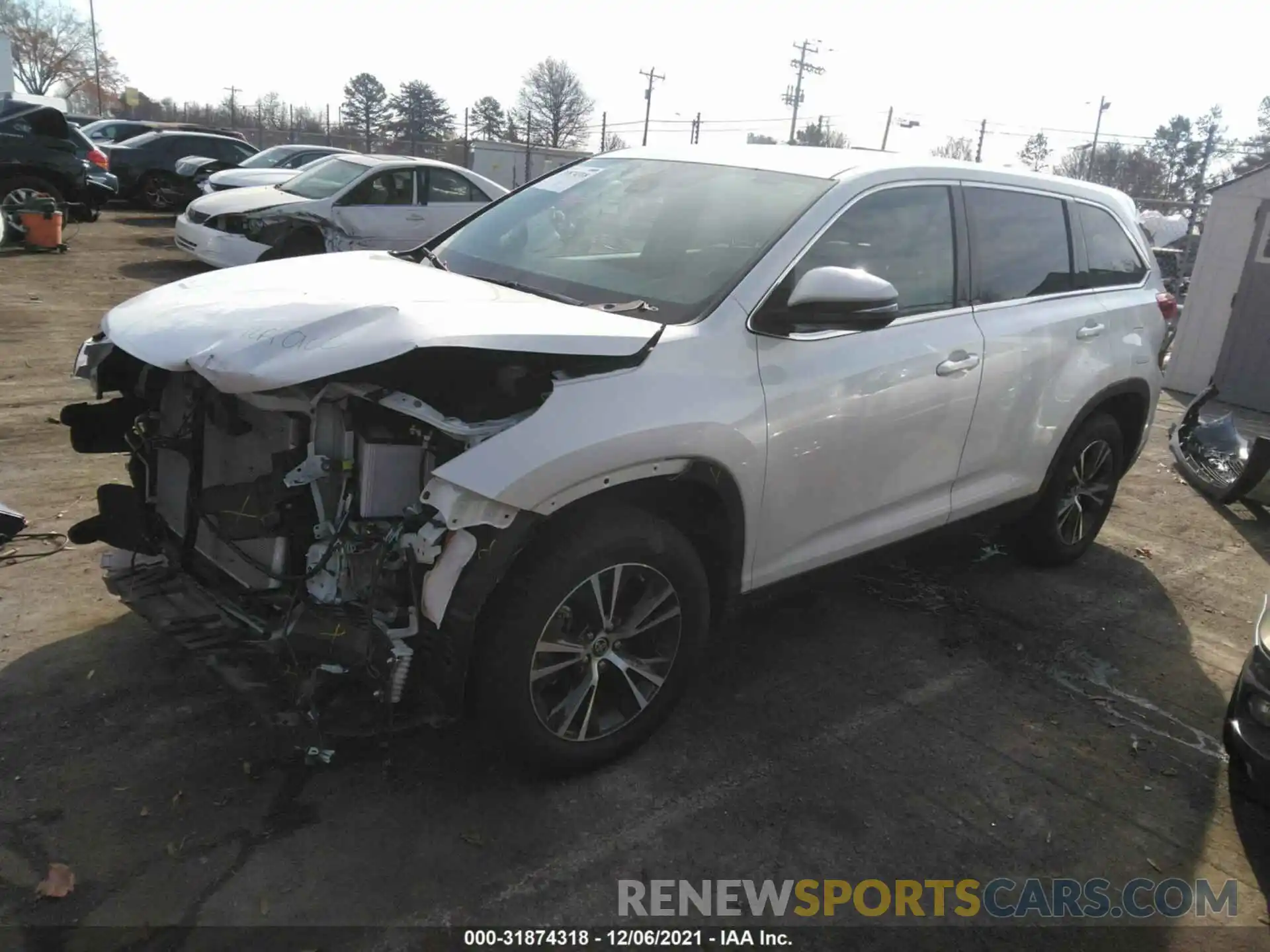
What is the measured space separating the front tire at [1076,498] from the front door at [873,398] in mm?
1116

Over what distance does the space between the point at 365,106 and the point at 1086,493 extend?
171 ft

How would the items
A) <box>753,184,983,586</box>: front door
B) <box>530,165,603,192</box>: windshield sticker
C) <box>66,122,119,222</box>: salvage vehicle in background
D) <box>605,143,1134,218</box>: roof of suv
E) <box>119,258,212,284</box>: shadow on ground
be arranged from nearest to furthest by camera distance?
1. <box>753,184,983,586</box>: front door
2. <box>605,143,1134,218</box>: roof of suv
3. <box>530,165,603,192</box>: windshield sticker
4. <box>119,258,212,284</box>: shadow on ground
5. <box>66,122,119,222</box>: salvage vehicle in background

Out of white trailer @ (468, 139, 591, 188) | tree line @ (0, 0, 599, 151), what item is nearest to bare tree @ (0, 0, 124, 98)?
tree line @ (0, 0, 599, 151)

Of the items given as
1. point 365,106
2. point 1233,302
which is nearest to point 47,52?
point 365,106

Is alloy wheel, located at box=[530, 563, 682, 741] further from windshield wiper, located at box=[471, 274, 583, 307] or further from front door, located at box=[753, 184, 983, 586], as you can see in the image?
windshield wiper, located at box=[471, 274, 583, 307]

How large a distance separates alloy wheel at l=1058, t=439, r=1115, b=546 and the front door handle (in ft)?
4.39

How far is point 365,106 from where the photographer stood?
50.7 m

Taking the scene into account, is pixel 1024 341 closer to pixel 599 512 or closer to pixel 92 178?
pixel 599 512

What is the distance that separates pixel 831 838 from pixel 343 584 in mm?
1705

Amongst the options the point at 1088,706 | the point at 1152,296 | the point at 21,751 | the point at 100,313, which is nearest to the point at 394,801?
the point at 21,751

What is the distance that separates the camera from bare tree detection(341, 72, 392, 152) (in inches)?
1761

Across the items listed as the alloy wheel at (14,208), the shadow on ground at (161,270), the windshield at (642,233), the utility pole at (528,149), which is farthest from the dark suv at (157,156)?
the windshield at (642,233)

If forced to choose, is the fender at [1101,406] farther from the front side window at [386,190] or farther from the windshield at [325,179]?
the windshield at [325,179]

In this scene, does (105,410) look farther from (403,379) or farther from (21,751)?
(403,379)
